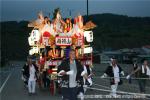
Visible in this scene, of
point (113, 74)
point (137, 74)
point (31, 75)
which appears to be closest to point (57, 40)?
point (31, 75)

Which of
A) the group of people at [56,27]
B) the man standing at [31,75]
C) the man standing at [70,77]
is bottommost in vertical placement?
the man standing at [31,75]

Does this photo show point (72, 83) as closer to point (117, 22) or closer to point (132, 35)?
point (132, 35)

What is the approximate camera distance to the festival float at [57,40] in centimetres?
2223

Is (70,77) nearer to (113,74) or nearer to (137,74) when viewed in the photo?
(113,74)

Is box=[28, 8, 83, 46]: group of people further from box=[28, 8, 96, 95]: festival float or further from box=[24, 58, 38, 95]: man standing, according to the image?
box=[24, 58, 38, 95]: man standing

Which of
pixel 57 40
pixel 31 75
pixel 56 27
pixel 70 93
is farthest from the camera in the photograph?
pixel 56 27

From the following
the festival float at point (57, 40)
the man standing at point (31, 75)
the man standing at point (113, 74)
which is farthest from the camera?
the festival float at point (57, 40)

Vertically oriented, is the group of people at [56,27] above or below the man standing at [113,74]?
above

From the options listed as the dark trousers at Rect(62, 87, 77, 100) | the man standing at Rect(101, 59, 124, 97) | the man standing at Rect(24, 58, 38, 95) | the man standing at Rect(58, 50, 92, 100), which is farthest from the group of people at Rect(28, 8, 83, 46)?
the dark trousers at Rect(62, 87, 77, 100)

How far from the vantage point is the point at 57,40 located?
2273 cm

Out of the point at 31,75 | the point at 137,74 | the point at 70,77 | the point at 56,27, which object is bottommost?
the point at 31,75

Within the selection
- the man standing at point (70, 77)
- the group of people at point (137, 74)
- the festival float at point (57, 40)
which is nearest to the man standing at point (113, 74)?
the group of people at point (137, 74)

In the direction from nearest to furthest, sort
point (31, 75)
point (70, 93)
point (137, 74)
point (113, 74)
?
point (70, 93) → point (113, 74) → point (137, 74) → point (31, 75)

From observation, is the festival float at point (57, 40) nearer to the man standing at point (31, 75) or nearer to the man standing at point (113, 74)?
the man standing at point (31, 75)
